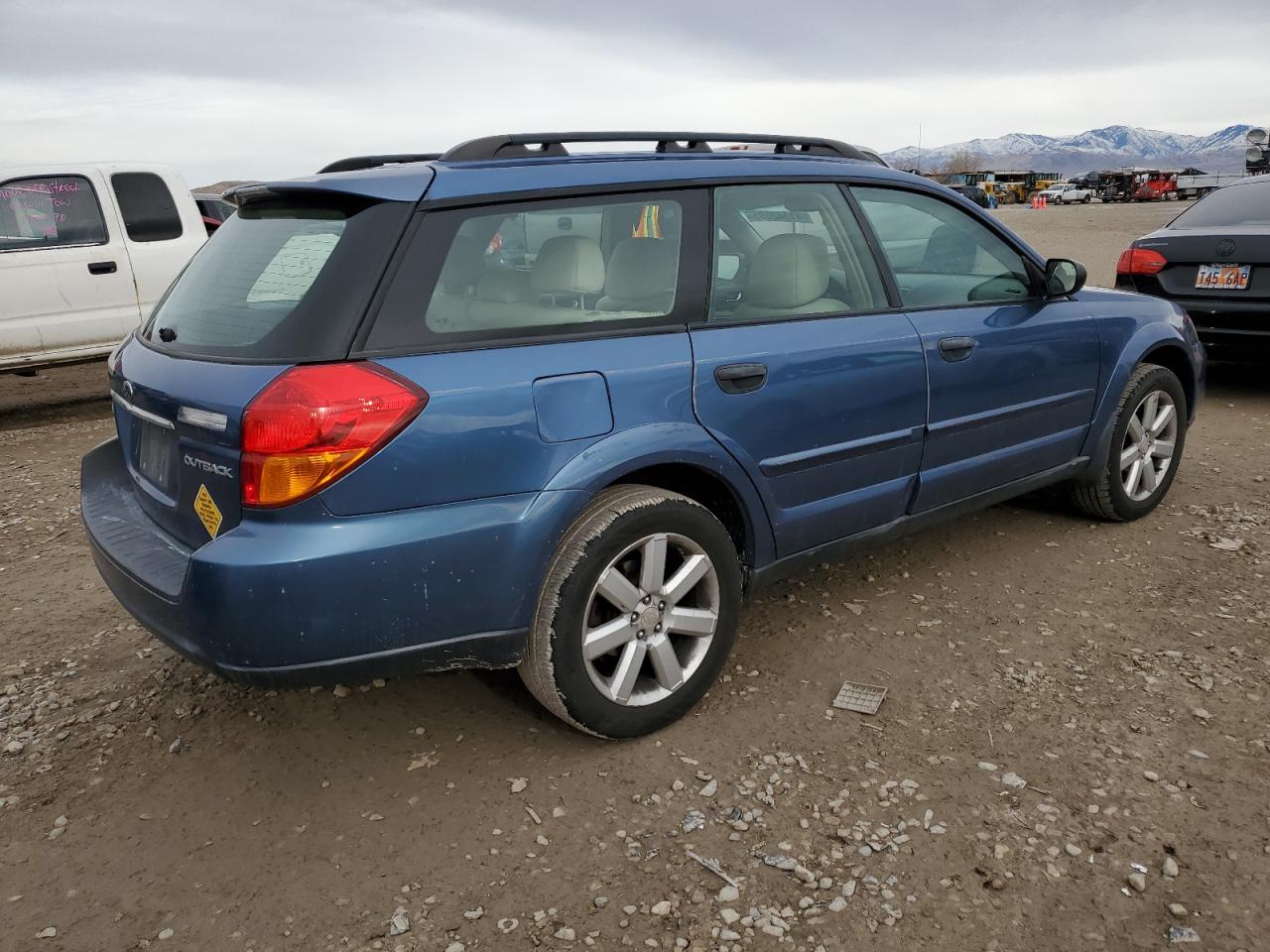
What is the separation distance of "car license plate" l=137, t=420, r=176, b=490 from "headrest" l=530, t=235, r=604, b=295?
3.49ft

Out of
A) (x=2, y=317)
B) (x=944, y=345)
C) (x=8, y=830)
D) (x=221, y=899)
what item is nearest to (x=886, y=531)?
(x=944, y=345)

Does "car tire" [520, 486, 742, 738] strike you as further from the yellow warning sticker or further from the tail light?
the yellow warning sticker

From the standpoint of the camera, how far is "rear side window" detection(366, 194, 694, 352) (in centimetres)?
251

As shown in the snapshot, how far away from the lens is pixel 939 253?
12.7 feet

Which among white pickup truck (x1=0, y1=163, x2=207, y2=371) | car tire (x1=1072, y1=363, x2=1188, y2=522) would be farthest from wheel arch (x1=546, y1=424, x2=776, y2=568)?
white pickup truck (x1=0, y1=163, x2=207, y2=371)

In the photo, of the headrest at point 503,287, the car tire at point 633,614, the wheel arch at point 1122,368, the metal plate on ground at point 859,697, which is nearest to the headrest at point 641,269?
the headrest at point 503,287

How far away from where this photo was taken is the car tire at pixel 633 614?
8.73ft

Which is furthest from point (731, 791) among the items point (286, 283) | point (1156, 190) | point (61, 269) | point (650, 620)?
point (1156, 190)

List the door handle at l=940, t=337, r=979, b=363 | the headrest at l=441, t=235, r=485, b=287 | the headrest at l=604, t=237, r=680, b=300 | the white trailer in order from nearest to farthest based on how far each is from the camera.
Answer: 1. the headrest at l=441, t=235, r=485, b=287
2. the headrest at l=604, t=237, r=680, b=300
3. the door handle at l=940, t=337, r=979, b=363
4. the white trailer

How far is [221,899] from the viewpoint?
2.38 metres

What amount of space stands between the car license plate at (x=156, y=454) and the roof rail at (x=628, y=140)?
1.09 meters

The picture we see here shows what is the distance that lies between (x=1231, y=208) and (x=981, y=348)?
474 centimetres

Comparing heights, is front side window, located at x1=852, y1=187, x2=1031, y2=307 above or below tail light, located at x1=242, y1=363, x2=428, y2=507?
above

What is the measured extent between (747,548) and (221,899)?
1.72 m
